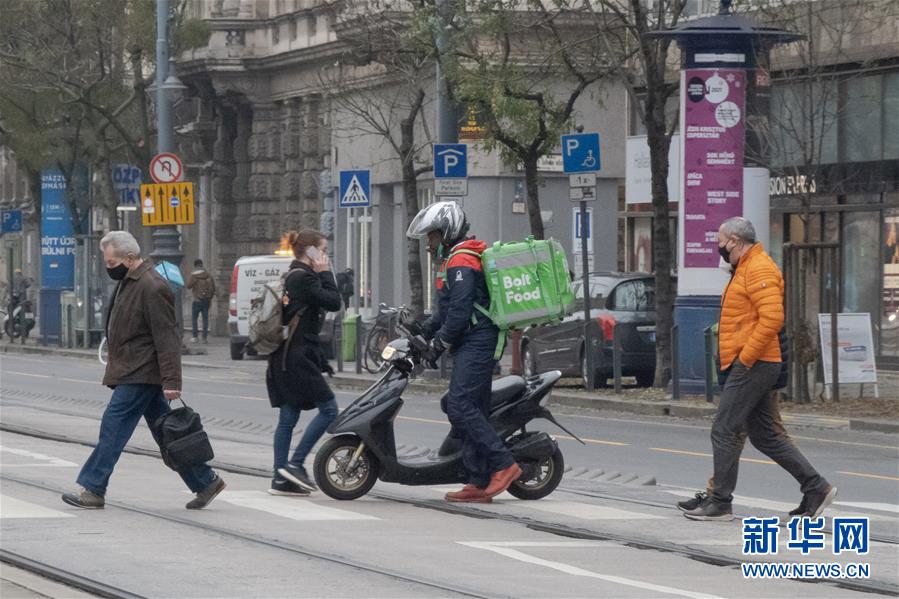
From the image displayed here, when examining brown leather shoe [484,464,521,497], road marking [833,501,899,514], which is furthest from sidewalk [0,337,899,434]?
brown leather shoe [484,464,521,497]

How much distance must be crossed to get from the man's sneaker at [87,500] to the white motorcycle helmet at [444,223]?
2.56 m

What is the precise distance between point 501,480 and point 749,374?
1.75 meters

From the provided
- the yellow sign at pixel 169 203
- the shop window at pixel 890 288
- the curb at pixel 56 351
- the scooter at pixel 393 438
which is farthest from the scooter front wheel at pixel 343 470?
the curb at pixel 56 351

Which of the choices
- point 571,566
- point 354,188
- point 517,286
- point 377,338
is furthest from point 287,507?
point 377,338

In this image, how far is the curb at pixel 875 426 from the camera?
19484 mm

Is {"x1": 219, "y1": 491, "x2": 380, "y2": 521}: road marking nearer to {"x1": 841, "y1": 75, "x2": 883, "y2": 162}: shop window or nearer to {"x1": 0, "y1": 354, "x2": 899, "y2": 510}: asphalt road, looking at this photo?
{"x1": 0, "y1": 354, "x2": 899, "y2": 510}: asphalt road

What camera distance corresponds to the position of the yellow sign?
34.1 metres

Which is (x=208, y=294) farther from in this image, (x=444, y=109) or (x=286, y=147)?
(x=444, y=109)

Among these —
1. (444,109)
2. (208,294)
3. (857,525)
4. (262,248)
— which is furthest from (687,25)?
(262,248)

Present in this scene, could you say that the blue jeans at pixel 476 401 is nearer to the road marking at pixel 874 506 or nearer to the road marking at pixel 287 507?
the road marking at pixel 287 507

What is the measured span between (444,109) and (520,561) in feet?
61.1

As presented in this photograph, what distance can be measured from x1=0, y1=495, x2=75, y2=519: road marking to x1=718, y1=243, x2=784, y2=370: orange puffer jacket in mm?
4103

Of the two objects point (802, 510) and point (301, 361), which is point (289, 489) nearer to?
point (301, 361)

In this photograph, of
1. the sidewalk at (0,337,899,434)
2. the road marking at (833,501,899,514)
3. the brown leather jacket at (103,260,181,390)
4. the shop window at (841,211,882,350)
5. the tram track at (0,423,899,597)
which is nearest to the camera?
the tram track at (0,423,899,597)
